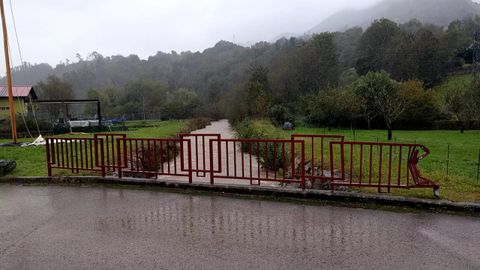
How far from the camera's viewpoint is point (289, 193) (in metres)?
6.22

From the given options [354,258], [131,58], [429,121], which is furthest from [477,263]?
[131,58]

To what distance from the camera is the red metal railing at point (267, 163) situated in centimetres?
652

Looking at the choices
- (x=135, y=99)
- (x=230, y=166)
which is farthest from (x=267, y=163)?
(x=135, y=99)

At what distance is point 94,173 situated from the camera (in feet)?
28.9

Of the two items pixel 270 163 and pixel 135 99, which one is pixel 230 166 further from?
pixel 135 99

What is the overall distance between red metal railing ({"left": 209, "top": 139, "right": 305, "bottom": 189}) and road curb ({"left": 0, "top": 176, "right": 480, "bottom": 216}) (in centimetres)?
22

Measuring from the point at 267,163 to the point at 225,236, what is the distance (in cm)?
265

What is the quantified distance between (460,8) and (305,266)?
23383 cm

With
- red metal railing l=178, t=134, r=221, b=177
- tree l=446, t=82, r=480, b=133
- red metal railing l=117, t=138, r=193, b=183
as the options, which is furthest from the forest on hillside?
red metal railing l=117, t=138, r=193, b=183

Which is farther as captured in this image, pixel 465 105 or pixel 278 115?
pixel 278 115

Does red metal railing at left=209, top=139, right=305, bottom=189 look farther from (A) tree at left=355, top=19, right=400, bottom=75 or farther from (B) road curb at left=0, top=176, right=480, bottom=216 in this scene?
(A) tree at left=355, top=19, right=400, bottom=75

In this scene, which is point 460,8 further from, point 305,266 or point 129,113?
point 305,266

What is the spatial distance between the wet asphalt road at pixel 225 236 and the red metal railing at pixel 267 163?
81cm

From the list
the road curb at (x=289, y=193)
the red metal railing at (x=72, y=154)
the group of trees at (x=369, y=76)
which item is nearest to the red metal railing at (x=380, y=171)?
the road curb at (x=289, y=193)
